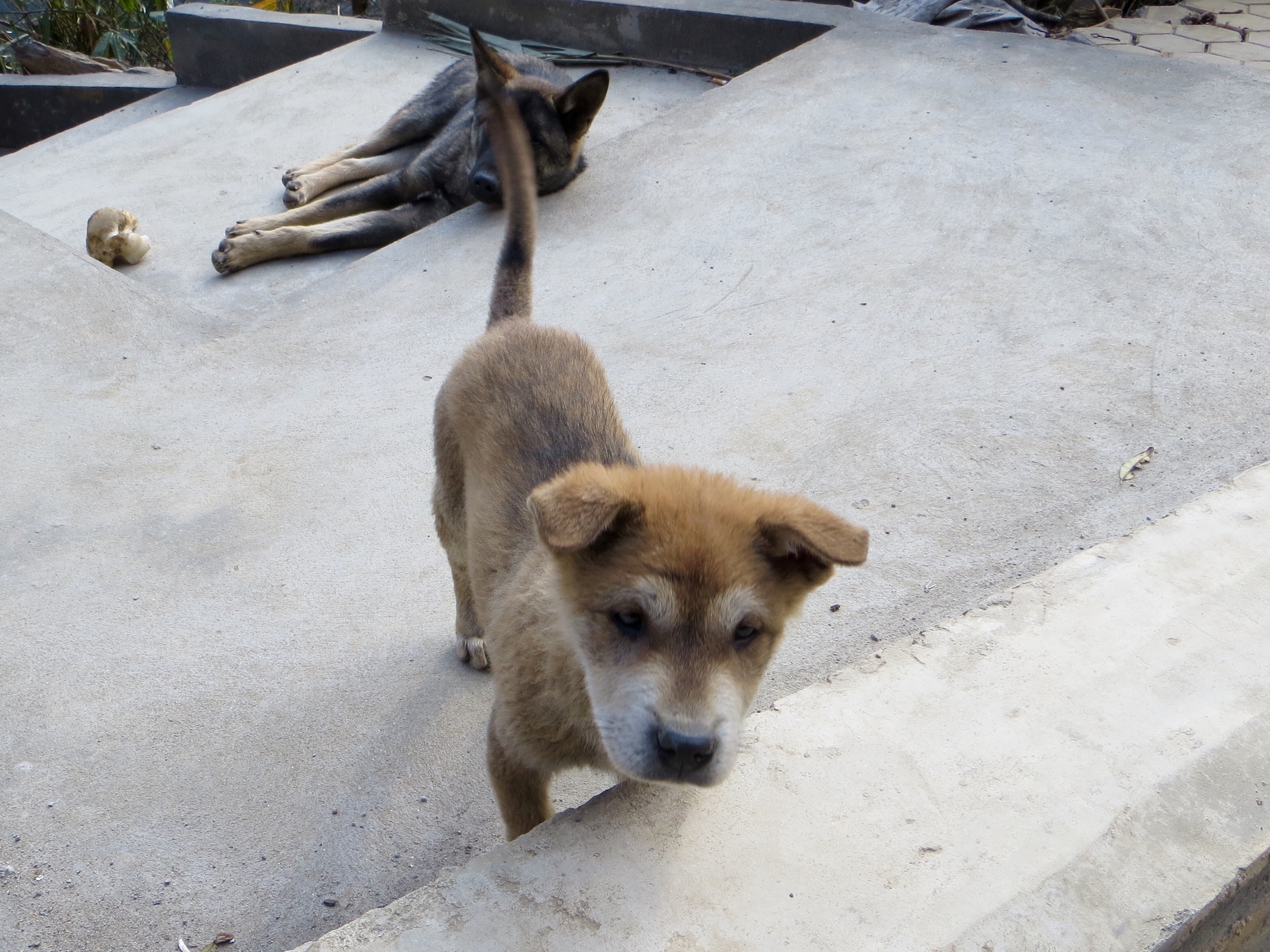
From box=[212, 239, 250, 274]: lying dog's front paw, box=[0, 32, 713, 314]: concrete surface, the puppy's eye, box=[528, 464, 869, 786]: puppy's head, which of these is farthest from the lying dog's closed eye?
the puppy's eye

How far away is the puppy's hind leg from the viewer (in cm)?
350

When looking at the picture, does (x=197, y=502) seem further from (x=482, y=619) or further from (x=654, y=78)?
(x=654, y=78)

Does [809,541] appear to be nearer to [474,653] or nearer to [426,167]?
[474,653]

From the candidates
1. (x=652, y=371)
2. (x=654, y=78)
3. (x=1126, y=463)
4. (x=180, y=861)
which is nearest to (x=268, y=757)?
Answer: (x=180, y=861)

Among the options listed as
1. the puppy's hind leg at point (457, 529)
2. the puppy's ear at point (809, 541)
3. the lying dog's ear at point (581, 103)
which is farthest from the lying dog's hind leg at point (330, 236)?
the puppy's ear at point (809, 541)

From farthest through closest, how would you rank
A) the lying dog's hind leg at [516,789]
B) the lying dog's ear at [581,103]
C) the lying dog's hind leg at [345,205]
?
1. the lying dog's hind leg at [345,205]
2. the lying dog's ear at [581,103]
3. the lying dog's hind leg at [516,789]

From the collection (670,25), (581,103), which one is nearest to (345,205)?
(581,103)

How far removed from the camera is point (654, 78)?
8531mm

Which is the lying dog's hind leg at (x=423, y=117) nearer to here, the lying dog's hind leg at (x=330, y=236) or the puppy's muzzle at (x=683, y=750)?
the lying dog's hind leg at (x=330, y=236)

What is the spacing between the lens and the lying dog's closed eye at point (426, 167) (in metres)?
6.77

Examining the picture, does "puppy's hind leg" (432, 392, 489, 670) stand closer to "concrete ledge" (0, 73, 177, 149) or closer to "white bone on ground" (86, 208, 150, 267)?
"white bone on ground" (86, 208, 150, 267)

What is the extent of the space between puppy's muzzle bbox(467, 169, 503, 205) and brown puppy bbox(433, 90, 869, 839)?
357 cm

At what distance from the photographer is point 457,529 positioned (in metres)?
3.53

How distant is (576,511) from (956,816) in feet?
3.50
